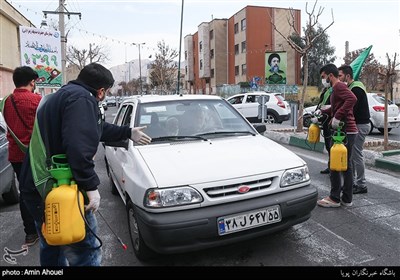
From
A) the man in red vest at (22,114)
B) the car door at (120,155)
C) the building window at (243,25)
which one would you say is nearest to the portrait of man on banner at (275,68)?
the car door at (120,155)

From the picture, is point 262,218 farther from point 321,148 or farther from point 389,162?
point 321,148

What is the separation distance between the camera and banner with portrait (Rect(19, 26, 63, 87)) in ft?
37.7

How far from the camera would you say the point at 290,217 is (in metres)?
3.00

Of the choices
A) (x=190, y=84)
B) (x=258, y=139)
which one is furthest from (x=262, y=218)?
(x=190, y=84)

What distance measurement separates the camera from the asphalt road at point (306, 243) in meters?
3.03

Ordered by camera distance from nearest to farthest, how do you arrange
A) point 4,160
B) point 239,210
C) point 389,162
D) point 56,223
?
point 56,223 → point 239,210 → point 4,160 → point 389,162

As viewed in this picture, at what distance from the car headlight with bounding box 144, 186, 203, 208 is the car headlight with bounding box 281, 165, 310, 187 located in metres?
0.82

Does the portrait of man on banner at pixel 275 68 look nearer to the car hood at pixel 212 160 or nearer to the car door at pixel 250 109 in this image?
the car door at pixel 250 109

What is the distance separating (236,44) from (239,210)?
4018 cm

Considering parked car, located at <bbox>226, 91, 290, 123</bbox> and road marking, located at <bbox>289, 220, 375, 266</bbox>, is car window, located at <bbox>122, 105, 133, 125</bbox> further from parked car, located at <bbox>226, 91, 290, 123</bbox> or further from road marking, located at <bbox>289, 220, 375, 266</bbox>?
parked car, located at <bbox>226, 91, 290, 123</bbox>

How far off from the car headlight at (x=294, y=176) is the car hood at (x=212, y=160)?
5 cm

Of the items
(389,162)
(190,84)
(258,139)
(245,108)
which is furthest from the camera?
(190,84)

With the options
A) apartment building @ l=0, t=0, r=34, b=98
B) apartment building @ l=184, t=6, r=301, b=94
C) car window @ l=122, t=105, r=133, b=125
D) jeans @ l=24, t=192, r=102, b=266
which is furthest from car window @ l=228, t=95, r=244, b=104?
apartment building @ l=184, t=6, r=301, b=94

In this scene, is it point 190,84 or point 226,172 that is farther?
point 190,84
